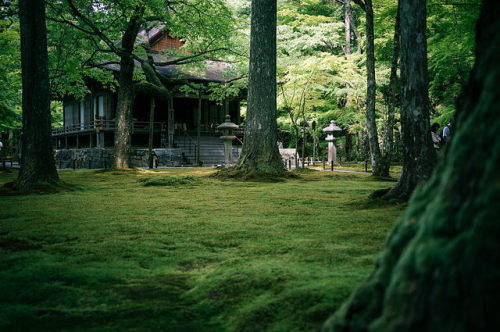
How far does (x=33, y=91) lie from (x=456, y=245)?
7432 millimetres

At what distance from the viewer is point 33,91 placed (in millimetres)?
6648

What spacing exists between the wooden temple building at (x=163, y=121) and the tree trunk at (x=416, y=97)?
1554cm

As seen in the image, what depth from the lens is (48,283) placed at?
1.83 m

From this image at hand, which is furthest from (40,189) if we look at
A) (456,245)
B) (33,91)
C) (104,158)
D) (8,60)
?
(104,158)

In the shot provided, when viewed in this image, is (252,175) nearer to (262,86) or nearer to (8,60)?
(262,86)

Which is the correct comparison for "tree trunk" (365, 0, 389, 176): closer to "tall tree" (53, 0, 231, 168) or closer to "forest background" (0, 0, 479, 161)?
"forest background" (0, 0, 479, 161)

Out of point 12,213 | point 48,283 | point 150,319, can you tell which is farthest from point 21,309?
point 12,213

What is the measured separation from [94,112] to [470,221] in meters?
25.7

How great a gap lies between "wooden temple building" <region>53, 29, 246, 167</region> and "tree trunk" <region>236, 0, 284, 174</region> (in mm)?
9897

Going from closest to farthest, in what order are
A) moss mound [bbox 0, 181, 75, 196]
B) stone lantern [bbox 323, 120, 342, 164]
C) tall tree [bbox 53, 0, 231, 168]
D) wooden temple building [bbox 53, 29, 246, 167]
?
moss mound [bbox 0, 181, 75, 196]
tall tree [bbox 53, 0, 231, 168]
stone lantern [bbox 323, 120, 342, 164]
wooden temple building [bbox 53, 29, 246, 167]

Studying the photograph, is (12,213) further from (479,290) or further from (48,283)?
(479,290)

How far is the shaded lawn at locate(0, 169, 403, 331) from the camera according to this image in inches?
58.7

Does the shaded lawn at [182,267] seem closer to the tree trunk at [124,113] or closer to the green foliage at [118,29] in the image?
the green foliage at [118,29]

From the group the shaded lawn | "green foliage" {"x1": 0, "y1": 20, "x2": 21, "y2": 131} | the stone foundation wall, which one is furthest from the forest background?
the shaded lawn
